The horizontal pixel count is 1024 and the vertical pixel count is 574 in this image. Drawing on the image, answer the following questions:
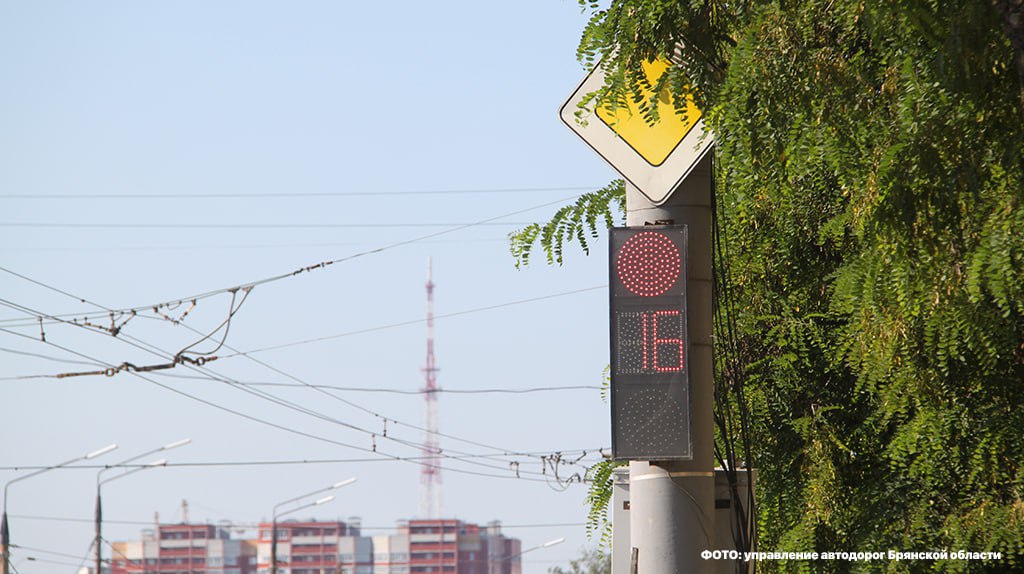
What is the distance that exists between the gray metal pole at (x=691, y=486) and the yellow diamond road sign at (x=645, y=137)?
0.24 metres

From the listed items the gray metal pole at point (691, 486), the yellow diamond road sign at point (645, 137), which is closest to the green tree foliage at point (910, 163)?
the yellow diamond road sign at point (645, 137)

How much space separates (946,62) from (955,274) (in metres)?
0.98

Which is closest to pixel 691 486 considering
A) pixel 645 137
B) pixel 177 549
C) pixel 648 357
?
pixel 648 357

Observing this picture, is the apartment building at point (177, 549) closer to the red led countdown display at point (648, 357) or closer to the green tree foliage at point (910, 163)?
the green tree foliage at point (910, 163)

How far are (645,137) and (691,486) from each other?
138cm

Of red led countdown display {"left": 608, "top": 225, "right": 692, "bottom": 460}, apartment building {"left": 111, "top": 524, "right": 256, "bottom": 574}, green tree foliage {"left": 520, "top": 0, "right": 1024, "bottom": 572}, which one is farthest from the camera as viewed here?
apartment building {"left": 111, "top": 524, "right": 256, "bottom": 574}

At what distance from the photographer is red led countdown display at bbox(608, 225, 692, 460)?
496cm

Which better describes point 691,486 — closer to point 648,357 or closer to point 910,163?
point 648,357

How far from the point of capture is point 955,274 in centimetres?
567

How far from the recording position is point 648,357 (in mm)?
5012

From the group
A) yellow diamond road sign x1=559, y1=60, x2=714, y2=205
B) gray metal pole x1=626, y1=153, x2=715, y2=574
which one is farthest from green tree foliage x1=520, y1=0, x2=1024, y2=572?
gray metal pole x1=626, y1=153, x2=715, y2=574

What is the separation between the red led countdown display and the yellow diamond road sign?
1.42ft

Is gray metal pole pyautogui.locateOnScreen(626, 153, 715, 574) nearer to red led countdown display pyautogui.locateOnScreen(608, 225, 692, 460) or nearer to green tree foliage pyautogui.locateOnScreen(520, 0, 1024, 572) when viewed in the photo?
red led countdown display pyautogui.locateOnScreen(608, 225, 692, 460)

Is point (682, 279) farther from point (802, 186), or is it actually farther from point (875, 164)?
point (802, 186)
